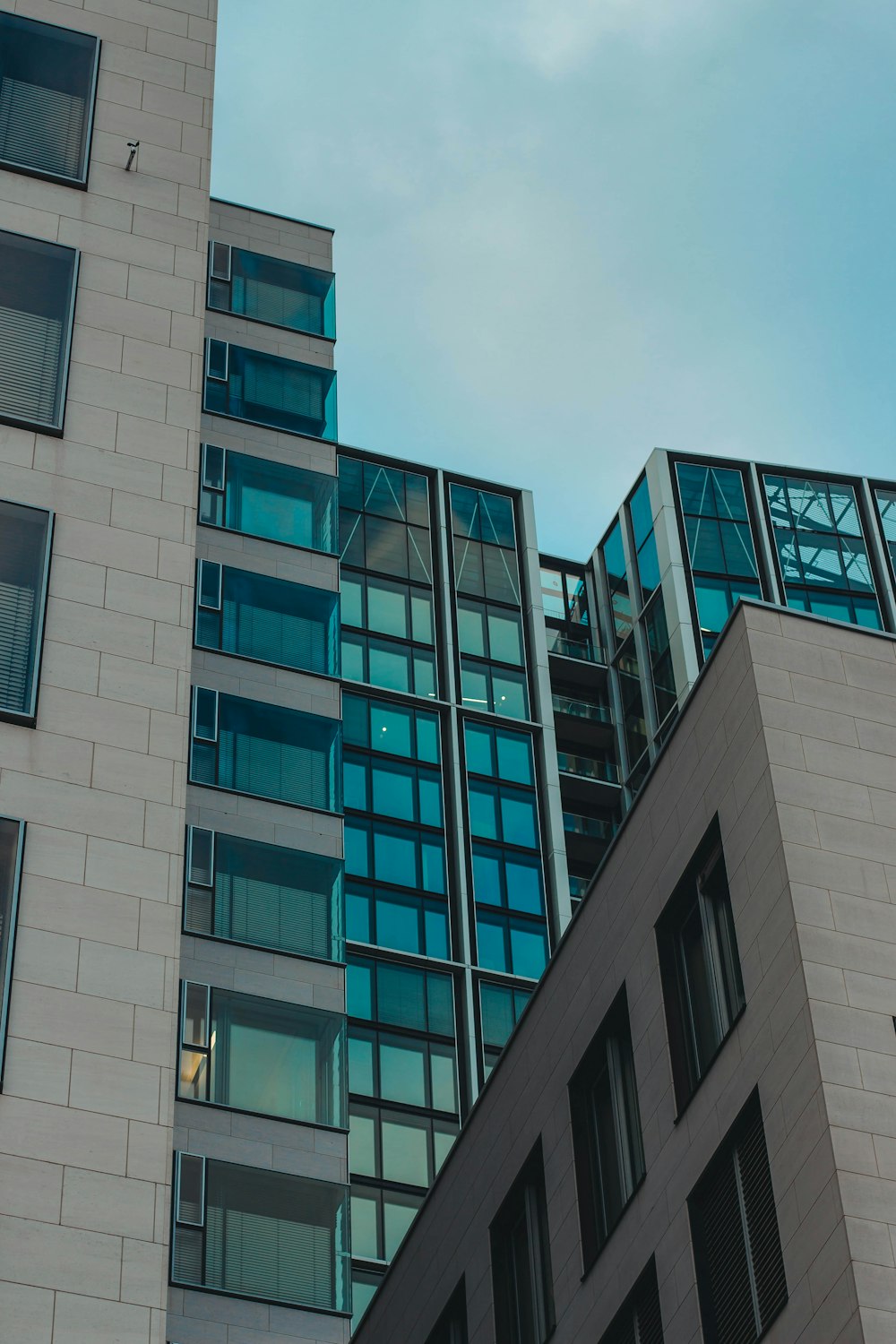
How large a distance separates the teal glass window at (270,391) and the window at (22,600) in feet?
70.9

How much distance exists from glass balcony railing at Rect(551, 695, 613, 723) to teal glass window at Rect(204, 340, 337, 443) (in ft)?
99.8

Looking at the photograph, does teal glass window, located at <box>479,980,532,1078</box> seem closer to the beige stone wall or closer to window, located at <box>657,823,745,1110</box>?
window, located at <box>657,823,745,1110</box>

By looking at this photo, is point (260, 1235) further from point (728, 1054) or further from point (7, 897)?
point (7, 897)

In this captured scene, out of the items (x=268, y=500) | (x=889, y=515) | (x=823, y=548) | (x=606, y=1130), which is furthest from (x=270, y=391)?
(x=889, y=515)

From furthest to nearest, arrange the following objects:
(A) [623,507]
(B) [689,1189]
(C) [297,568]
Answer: (A) [623,507] < (C) [297,568] < (B) [689,1189]

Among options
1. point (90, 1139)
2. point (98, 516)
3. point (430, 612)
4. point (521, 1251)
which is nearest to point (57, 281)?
point (98, 516)

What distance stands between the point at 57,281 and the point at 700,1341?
15776 mm

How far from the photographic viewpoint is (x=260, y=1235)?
3036cm

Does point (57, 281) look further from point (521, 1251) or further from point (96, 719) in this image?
point (521, 1251)

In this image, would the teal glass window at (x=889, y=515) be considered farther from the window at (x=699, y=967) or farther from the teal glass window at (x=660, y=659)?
the window at (x=699, y=967)

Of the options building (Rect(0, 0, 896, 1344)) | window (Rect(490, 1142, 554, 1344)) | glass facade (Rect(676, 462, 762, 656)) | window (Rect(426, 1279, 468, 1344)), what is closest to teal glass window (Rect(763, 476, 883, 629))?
glass facade (Rect(676, 462, 762, 656))

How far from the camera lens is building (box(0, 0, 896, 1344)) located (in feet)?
66.3

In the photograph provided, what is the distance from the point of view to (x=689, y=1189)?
24328 mm

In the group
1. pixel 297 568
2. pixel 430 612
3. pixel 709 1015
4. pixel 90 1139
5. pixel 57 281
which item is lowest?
→ pixel 90 1139
